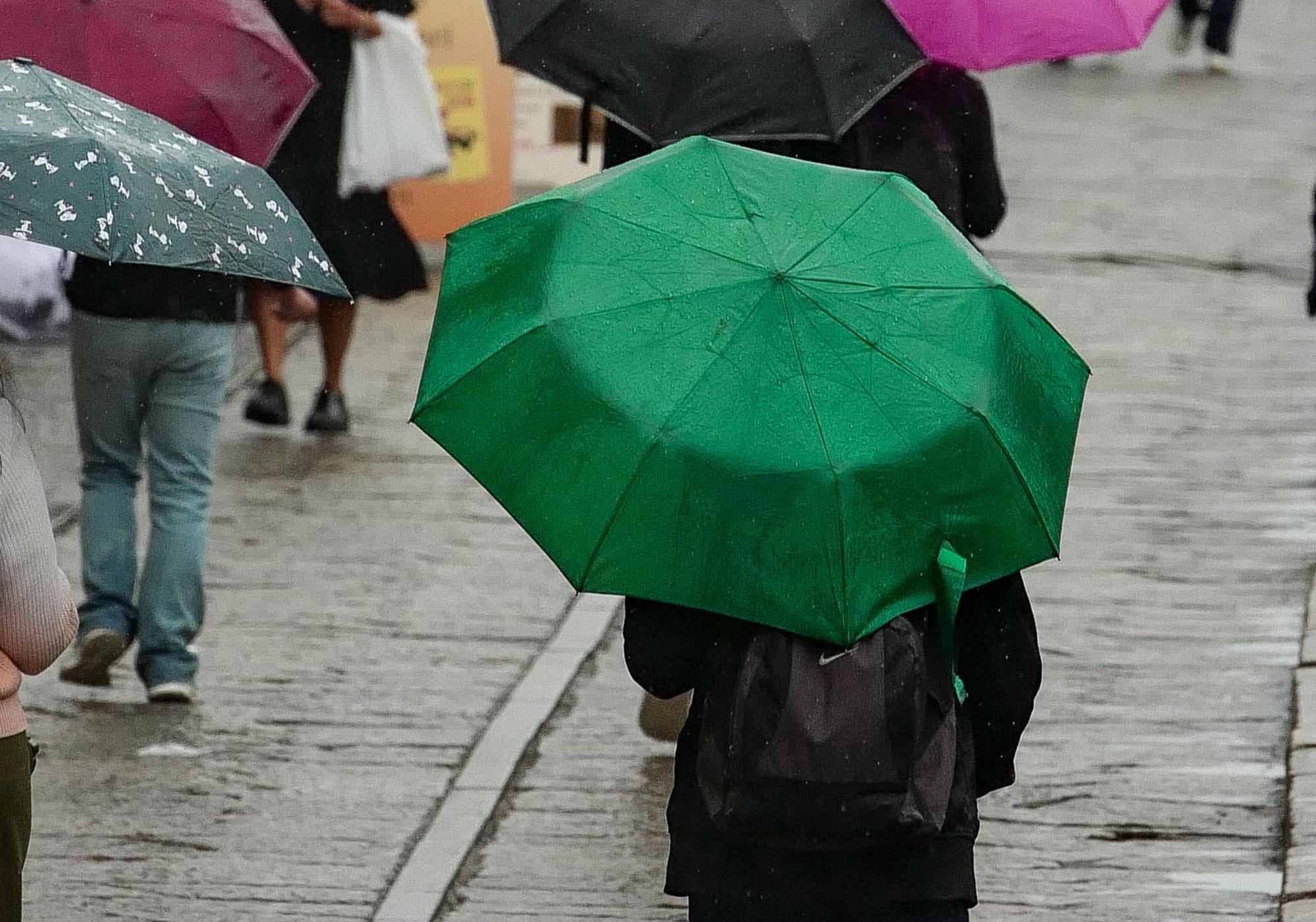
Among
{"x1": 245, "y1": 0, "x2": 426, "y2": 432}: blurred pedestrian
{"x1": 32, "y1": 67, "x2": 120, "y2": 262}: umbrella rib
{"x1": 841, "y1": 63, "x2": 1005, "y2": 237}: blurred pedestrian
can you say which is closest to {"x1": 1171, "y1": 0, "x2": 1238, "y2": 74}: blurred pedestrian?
{"x1": 245, "y1": 0, "x2": 426, "y2": 432}: blurred pedestrian

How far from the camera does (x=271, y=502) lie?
28.6 feet

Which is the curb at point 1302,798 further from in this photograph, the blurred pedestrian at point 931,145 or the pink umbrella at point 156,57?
the pink umbrella at point 156,57

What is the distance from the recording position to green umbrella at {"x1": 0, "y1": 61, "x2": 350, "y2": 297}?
3.72 metres

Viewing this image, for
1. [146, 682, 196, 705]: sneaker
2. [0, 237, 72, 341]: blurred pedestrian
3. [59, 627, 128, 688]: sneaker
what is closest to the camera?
[59, 627, 128, 688]: sneaker

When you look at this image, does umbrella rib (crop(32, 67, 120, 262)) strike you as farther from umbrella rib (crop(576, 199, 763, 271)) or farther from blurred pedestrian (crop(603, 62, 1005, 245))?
blurred pedestrian (crop(603, 62, 1005, 245))

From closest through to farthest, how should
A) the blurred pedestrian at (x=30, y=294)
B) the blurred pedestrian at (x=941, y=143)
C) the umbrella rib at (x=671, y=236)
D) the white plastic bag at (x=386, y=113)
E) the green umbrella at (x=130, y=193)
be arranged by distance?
the umbrella rib at (x=671, y=236) → the green umbrella at (x=130, y=193) → the blurred pedestrian at (x=941, y=143) → the white plastic bag at (x=386, y=113) → the blurred pedestrian at (x=30, y=294)

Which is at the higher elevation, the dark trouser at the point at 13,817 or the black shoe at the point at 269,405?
the dark trouser at the point at 13,817

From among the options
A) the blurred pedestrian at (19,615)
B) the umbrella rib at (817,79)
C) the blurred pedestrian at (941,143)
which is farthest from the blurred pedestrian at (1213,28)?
the blurred pedestrian at (19,615)

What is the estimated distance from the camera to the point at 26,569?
3.56m

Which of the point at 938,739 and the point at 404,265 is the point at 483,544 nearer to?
the point at 404,265

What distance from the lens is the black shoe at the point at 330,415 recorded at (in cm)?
965

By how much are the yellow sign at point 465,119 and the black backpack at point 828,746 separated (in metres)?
8.89

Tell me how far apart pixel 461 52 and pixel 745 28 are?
685 cm

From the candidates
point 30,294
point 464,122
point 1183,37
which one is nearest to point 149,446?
point 30,294
